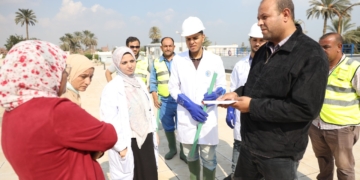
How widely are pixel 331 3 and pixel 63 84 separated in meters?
29.1

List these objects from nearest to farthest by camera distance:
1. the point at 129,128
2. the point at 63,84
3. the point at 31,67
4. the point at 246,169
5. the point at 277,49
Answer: the point at 31,67, the point at 63,84, the point at 277,49, the point at 246,169, the point at 129,128

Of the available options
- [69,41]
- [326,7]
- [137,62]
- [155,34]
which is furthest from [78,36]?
[137,62]

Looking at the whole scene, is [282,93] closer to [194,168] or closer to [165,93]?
[194,168]

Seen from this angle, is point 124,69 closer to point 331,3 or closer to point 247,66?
point 247,66

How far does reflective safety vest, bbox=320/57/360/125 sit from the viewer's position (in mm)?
2245

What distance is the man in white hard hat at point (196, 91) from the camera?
247cm

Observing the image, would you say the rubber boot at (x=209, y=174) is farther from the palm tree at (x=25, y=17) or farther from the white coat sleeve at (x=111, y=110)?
the palm tree at (x=25, y=17)

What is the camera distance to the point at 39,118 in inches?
37.1

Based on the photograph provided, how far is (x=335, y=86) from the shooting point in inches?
90.6

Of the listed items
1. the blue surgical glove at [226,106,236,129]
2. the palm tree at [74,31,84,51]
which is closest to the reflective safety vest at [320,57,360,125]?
the blue surgical glove at [226,106,236,129]

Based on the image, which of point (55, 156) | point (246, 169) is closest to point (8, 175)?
point (55, 156)

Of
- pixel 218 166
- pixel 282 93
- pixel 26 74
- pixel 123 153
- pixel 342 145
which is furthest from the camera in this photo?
pixel 218 166

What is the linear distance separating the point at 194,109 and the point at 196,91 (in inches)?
9.0

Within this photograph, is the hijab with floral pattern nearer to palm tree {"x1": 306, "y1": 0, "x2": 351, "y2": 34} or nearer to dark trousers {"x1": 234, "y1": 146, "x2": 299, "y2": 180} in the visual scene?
dark trousers {"x1": 234, "y1": 146, "x2": 299, "y2": 180}
